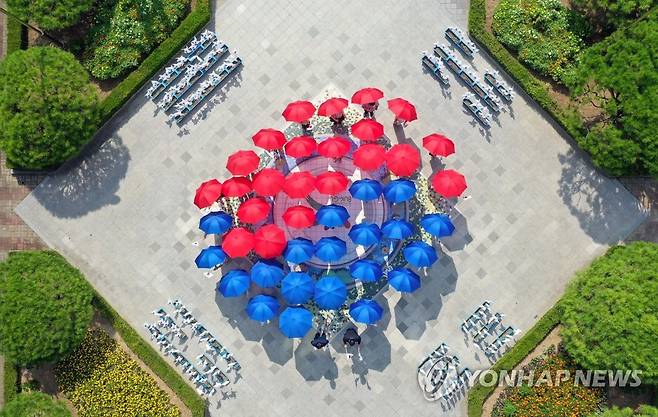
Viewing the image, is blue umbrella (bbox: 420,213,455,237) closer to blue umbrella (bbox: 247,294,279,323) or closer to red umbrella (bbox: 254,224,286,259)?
red umbrella (bbox: 254,224,286,259)

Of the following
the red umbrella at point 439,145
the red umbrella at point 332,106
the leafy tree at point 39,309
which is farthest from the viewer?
the red umbrella at point 332,106

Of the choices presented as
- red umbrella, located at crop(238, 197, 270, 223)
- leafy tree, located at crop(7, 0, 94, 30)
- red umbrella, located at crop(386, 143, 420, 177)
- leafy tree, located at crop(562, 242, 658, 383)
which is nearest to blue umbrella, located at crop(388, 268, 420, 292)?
red umbrella, located at crop(386, 143, 420, 177)

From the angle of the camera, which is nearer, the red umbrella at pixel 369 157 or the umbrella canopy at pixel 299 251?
the umbrella canopy at pixel 299 251

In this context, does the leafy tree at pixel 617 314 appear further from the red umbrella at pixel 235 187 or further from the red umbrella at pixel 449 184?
the red umbrella at pixel 235 187

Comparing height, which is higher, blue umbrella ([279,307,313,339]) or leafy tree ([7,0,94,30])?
leafy tree ([7,0,94,30])

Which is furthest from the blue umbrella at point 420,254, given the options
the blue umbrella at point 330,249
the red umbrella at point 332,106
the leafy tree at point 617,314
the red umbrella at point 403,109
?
the red umbrella at point 332,106

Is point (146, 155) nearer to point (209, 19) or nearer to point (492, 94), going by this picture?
point (209, 19)
